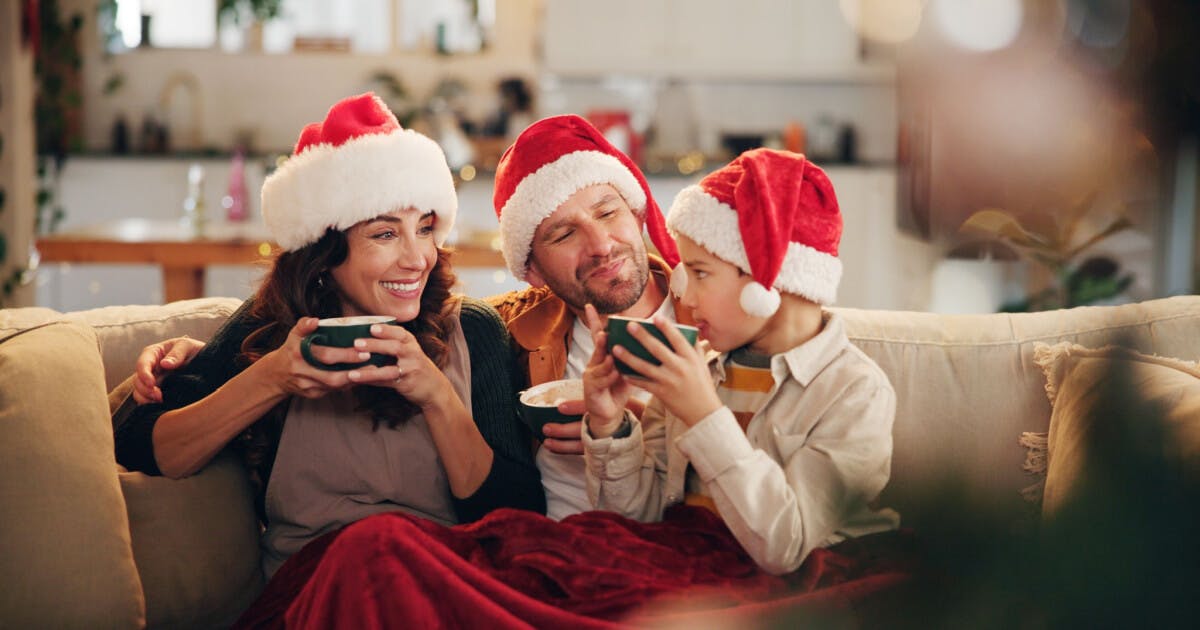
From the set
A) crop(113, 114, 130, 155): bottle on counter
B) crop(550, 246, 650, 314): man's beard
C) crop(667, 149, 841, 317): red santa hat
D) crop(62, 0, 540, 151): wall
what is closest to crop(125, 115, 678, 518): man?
crop(550, 246, 650, 314): man's beard

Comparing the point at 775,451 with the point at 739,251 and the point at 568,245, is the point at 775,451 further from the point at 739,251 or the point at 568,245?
the point at 568,245

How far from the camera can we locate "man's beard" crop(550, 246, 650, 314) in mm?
1897

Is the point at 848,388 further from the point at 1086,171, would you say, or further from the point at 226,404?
the point at 1086,171

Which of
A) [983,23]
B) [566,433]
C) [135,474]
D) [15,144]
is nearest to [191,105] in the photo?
[15,144]

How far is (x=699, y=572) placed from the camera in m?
1.35

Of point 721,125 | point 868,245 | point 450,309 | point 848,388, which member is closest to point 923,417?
point 848,388

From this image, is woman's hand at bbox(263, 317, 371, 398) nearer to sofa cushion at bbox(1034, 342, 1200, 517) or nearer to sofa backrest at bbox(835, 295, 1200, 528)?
sofa backrest at bbox(835, 295, 1200, 528)

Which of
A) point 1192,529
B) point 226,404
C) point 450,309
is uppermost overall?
point 1192,529

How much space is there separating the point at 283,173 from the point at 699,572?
99 cm

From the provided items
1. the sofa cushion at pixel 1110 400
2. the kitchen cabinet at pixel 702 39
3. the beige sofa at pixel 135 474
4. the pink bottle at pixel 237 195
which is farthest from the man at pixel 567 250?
the kitchen cabinet at pixel 702 39

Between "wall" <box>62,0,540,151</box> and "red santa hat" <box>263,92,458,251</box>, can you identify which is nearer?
"red santa hat" <box>263,92,458,251</box>

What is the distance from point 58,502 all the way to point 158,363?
0.41 meters

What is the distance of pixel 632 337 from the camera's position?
1.31m

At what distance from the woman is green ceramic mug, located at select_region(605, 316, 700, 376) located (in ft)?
1.20
